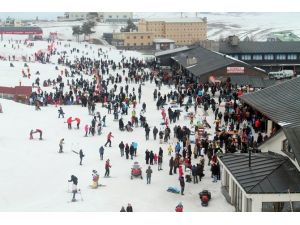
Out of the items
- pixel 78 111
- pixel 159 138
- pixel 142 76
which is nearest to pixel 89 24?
pixel 142 76

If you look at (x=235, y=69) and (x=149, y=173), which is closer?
(x=149, y=173)

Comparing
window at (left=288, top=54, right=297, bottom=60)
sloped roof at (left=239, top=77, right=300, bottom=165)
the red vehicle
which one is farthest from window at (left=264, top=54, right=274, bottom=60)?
the red vehicle

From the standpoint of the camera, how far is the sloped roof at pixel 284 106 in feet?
54.7

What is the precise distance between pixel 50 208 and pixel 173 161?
17.6ft

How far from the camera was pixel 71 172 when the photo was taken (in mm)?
20766

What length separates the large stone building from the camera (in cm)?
10319

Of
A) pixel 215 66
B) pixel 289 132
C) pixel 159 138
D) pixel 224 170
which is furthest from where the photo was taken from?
pixel 215 66

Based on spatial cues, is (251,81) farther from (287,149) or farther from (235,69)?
(287,149)

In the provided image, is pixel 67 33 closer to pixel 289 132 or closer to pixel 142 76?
pixel 142 76

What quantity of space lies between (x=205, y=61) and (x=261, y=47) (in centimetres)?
1199

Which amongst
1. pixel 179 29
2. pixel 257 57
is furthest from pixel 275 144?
pixel 179 29

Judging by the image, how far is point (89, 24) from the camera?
11038 centimetres

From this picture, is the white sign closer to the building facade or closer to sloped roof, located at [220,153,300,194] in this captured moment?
sloped roof, located at [220,153,300,194]

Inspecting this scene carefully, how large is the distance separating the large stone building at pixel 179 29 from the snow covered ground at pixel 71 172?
243ft
